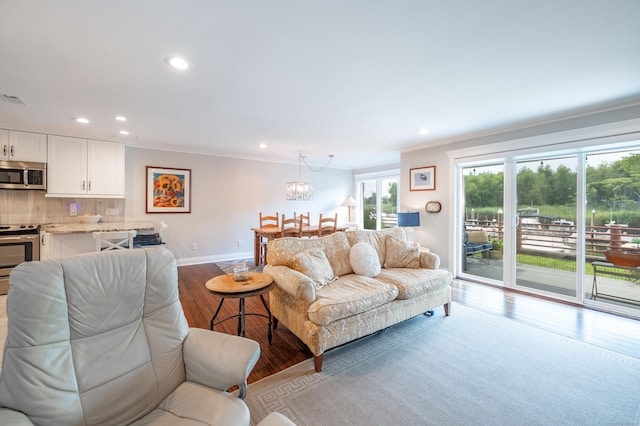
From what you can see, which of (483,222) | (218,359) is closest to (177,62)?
(218,359)

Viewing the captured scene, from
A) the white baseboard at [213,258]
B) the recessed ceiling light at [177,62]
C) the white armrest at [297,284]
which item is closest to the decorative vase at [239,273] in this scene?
the white armrest at [297,284]

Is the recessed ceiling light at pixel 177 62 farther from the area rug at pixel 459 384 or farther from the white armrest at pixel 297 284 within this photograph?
the area rug at pixel 459 384

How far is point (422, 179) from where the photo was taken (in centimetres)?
496

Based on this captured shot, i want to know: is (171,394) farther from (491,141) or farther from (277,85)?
(491,141)

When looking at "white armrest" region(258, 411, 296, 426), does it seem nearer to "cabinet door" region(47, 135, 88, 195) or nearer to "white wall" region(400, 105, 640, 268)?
"white wall" region(400, 105, 640, 268)

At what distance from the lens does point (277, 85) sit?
2592mm

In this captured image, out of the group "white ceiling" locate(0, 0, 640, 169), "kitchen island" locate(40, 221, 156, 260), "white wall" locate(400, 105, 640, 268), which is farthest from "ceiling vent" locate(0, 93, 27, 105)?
"white wall" locate(400, 105, 640, 268)

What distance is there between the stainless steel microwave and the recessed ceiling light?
3.50 metres

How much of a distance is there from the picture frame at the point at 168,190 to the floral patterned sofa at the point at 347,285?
352 cm

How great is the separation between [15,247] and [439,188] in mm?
6369

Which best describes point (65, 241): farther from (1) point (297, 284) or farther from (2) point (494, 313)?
(2) point (494, 313)

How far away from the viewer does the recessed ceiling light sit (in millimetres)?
2105

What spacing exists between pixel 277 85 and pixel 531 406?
3186 millimetres

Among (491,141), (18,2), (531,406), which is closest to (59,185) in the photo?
(18,2)
